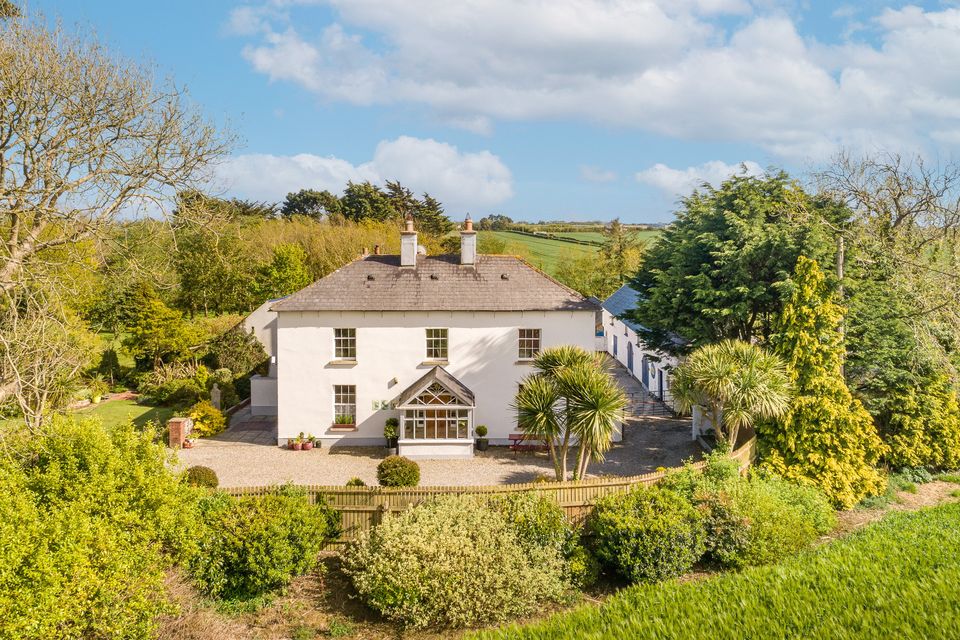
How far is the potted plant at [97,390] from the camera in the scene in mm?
30302

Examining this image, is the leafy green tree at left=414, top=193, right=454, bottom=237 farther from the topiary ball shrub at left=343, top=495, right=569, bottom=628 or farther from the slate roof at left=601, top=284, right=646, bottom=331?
the topiary ball shrub at left=343, top=495, right=569, bottom=628

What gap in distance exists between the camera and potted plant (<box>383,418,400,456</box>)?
23.9 m

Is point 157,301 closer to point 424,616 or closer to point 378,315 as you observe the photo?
point 378,315

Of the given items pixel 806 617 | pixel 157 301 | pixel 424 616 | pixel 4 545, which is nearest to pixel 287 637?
pixel 424 616

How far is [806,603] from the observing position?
1000 cm

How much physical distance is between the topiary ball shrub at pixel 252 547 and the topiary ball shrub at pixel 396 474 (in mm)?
4400

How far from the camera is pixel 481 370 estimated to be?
984 inches

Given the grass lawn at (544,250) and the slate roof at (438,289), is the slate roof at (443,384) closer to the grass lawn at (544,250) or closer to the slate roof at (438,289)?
the slate roof at (438,289)

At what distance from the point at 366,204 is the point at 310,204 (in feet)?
51.7

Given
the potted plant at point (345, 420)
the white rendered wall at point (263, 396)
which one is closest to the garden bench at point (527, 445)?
the potted plant at point (345, 420)

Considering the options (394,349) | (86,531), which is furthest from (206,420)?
(86,531)

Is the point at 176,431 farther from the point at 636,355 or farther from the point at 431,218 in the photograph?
the point at 431,218

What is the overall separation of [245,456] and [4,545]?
15106 millimetres

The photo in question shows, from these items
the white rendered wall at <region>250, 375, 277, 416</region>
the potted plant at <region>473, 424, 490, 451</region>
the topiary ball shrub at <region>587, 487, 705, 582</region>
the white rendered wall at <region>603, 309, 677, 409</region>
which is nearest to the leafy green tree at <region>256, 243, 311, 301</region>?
the white rendered wall at <region>250, 375, 277, 416</region>
